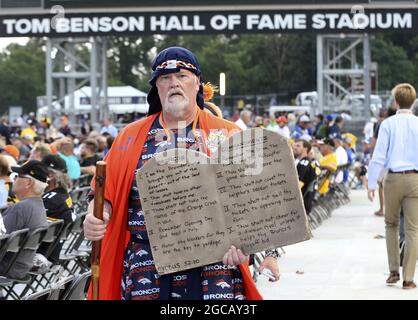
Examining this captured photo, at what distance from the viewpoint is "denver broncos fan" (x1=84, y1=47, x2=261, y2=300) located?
17.9 feet

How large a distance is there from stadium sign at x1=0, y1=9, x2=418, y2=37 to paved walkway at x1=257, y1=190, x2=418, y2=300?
28.7 feet

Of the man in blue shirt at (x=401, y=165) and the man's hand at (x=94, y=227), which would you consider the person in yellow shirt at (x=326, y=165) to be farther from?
the man's hand at (x=94, y=227)

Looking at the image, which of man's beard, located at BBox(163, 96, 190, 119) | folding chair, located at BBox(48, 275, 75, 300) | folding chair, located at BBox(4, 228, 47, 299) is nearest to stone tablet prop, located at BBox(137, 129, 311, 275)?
man's beard, located at BBox(163, 96, 190, 119)

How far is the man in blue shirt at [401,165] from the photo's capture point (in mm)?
10883

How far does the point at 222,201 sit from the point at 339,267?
8501mm

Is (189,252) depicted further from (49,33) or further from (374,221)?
(49,33)

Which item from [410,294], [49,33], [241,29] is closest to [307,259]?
[410,294]

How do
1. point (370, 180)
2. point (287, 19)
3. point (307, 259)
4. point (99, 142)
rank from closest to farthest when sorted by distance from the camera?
point (370, 180), point (307, 259), point (99, 142), point (287, 19)

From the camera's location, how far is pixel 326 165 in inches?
749


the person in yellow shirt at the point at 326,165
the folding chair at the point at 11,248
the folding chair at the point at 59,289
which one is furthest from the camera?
the person in yellow shirt at the point at 326,165

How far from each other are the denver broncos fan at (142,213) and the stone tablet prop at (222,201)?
0.13 meters

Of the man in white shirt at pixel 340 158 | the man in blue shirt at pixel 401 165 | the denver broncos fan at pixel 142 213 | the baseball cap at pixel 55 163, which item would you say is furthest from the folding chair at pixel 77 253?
the man in white shirt at pixel 340 158
